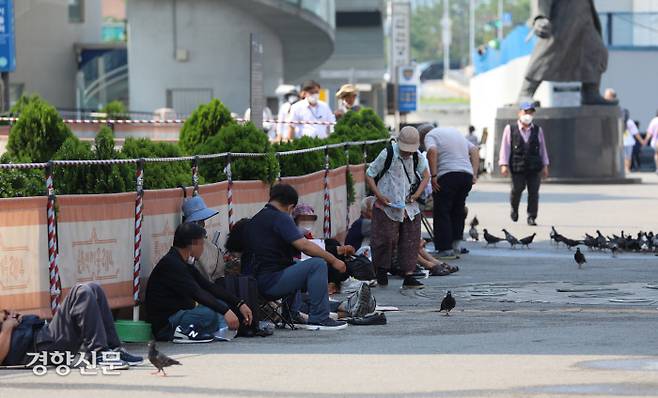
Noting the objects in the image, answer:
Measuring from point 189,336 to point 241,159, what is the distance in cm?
379

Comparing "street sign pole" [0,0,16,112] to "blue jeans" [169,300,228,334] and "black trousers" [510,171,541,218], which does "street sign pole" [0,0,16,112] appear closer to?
"black trousers" [510,171,541,218]

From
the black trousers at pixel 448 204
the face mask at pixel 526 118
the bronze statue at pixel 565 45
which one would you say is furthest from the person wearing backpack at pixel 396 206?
the bronze statue at pixel 565 45

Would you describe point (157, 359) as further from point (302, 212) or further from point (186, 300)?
point (302, 212)

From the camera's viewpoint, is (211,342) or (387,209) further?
(387,209)

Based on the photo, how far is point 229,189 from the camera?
48.2ft

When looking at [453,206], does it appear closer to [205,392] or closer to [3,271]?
[3,271]

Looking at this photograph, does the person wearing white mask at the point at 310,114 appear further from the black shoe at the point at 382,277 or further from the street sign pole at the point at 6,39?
the street sign pole at the point at 6,39

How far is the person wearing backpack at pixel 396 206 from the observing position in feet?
53.3

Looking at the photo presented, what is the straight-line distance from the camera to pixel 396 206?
1623 cm

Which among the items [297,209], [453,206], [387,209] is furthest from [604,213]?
[297,209]

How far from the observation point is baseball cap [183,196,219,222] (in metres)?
13.0

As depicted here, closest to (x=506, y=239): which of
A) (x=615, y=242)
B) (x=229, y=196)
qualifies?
(x=615, y=242)

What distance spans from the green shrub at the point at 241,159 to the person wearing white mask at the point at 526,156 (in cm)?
758

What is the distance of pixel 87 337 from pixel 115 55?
163 feet
